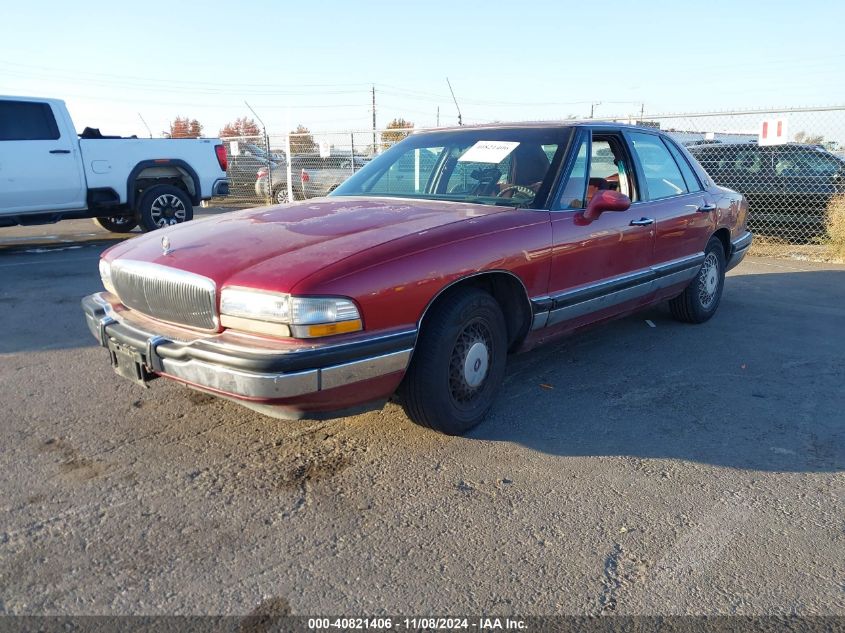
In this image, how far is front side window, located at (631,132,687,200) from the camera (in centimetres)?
496

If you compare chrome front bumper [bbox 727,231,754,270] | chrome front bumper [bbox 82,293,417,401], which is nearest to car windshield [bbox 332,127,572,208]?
chrome front bumper [bbox 82,293,417,401]

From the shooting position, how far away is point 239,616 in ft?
7.27

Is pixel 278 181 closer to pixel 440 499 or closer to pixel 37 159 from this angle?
pixel 37 159

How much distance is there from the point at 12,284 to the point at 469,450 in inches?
234

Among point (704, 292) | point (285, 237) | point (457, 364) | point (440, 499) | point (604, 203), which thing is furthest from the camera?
point (704, 292)

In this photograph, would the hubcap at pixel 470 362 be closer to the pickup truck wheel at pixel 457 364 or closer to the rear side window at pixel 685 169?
the pickup truck wheel at pixel 457 364

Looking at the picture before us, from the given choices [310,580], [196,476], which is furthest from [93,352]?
[310,580]

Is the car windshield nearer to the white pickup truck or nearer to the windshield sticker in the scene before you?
the windshield sticker

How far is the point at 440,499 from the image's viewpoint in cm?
295

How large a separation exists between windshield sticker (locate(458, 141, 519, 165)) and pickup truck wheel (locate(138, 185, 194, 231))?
699cm

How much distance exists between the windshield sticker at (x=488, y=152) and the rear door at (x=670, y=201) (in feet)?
3.32

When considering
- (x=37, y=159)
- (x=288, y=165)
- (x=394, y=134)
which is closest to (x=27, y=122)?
(x=37, y=159)

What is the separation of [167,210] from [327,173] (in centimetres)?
662

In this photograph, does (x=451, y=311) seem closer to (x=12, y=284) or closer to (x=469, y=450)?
(x=469, y=450)
